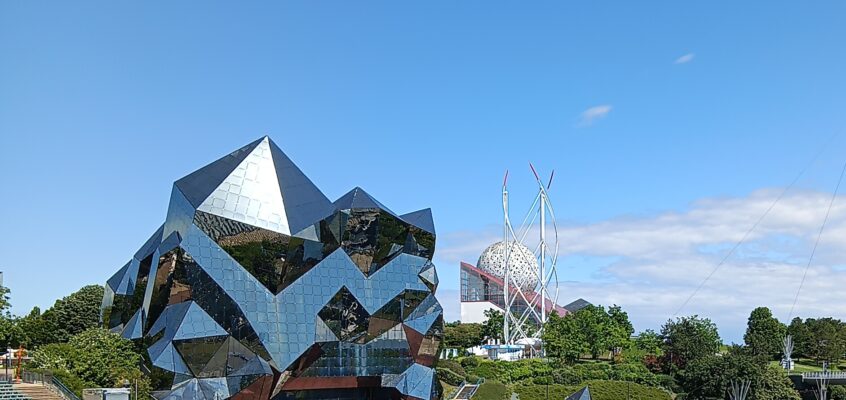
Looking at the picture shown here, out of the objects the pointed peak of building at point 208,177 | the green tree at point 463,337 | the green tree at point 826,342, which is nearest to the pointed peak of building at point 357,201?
the pointed peak of building at point 208,177

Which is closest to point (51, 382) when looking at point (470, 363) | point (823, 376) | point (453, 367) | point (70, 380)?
point (70, 380)

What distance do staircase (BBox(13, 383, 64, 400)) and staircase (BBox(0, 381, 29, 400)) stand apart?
0.65 ft

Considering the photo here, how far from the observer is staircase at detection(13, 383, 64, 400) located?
111 feet

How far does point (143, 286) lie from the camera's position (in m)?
35.5

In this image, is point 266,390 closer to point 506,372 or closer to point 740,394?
point 506,372

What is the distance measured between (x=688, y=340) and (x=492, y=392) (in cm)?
1935

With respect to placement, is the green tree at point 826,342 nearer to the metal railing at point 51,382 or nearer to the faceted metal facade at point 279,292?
the faceted metal facade at point 279,292

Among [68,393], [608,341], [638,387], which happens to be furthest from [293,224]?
[608,341]

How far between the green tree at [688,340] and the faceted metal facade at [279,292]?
2894cm

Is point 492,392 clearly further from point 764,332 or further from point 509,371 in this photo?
point 764,332

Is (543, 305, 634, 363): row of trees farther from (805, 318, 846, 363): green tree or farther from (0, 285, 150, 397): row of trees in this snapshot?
(0, 285, 150, 397): row of trees

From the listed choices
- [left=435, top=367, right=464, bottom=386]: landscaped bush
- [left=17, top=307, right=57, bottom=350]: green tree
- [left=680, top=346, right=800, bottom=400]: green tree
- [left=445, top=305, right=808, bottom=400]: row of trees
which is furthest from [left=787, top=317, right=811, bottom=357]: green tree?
[left=17, top=307, right=57, bottom=350]: green tree

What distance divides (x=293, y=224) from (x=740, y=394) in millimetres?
32957

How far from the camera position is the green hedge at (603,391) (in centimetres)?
5122
